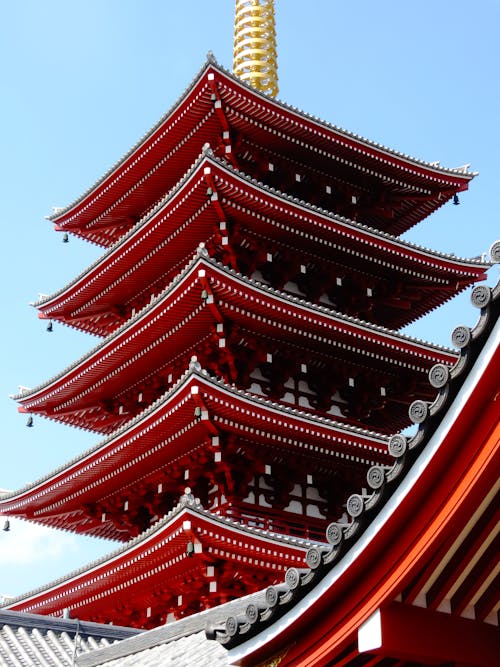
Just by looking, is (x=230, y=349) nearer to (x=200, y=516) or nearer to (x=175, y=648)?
(x=200, y=516)

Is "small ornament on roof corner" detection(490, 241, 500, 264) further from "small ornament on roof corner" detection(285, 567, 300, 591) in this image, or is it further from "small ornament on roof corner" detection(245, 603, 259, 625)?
"small ornament on roof corner" detection(245, 603, 259, 625)

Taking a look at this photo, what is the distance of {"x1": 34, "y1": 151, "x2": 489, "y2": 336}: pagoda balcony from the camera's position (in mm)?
20547

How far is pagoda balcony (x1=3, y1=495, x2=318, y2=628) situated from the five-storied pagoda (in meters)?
0.04

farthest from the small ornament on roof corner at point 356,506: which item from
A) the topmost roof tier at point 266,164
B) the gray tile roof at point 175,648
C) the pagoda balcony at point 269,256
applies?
the topmost roof tier at point 266,164

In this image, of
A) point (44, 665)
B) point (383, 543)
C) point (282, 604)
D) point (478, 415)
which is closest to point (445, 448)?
point (478, 415)

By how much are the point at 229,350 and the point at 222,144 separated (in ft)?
18.9

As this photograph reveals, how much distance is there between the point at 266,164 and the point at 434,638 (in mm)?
18795

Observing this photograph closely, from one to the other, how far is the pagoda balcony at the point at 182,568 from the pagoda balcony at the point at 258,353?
435cm

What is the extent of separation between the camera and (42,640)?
10398 millimetres

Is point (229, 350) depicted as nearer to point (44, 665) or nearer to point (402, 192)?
point (402, 192)

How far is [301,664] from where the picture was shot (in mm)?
5734

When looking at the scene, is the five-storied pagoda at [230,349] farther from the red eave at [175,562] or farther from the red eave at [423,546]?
the red eave at [423,546]

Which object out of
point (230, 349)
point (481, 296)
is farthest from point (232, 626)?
point (230, 349)

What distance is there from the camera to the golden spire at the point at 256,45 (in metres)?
28.0
